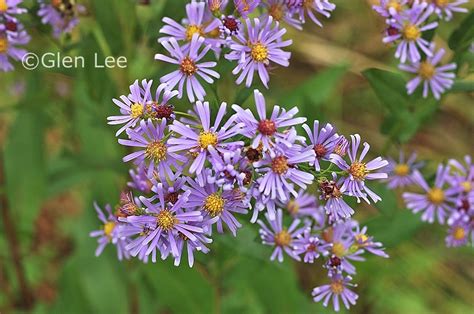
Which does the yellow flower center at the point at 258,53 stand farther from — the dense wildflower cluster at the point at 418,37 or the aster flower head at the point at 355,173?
the dense wildflower cluster at the point at 418,37

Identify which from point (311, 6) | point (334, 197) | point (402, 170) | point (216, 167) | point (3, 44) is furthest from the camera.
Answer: point (402, 170)

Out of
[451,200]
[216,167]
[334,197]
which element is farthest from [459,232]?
[216,167]

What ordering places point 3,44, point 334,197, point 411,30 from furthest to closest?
point 3,44, point 411,30, point 334,197

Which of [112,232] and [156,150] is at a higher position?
[156,150]

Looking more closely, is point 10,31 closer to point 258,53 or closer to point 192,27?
point 192,27

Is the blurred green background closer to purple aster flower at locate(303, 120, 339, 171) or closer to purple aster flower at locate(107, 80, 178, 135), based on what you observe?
purple aster flower at locate(107, 80, 178, 135)

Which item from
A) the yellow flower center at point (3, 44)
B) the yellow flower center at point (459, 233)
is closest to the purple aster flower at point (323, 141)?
the yellow flower center at point (459, 233)

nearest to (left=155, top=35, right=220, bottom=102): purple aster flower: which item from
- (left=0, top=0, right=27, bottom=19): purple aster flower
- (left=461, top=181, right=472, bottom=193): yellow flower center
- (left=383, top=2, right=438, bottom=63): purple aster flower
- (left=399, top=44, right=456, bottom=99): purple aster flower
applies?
(left=0, top=0, right=27, bottom=19): purple aster flower
